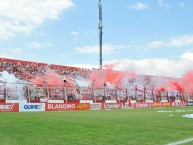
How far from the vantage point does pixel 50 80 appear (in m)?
61.9

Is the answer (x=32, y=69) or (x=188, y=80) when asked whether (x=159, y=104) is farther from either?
(x=188, y=80)

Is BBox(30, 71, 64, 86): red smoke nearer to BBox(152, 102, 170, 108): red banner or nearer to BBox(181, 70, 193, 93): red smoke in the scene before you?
BBox(152, 102, 170, 108): red banner

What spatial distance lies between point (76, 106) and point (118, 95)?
14.4 m

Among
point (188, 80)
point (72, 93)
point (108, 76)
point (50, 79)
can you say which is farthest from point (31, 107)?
point (188, 80)

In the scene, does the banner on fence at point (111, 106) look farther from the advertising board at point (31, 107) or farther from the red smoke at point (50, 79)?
the advertising board at point (31, 107)

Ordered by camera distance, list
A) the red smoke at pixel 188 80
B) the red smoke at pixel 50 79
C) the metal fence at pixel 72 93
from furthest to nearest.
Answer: the red smoke at pixel 188 80, the red smoke at pixel 50 79, the metal fence at pixel 72 93

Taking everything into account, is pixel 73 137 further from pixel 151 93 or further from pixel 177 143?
pixel 151 93

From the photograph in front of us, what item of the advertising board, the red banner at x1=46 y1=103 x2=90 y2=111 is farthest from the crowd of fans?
the advertising board

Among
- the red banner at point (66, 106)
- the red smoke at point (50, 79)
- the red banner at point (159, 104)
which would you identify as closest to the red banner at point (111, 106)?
the red banner at point (66, 106)

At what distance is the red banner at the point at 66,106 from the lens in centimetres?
4553

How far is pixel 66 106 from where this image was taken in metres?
47.9

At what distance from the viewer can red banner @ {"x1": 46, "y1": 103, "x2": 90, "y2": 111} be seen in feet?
149

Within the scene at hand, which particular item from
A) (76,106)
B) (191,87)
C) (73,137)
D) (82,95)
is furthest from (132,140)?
(191,87)

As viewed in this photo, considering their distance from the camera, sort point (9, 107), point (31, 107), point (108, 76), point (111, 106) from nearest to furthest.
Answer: point (9, 107) → point (31, 107) → point (111, 106) → point (108, 76)
